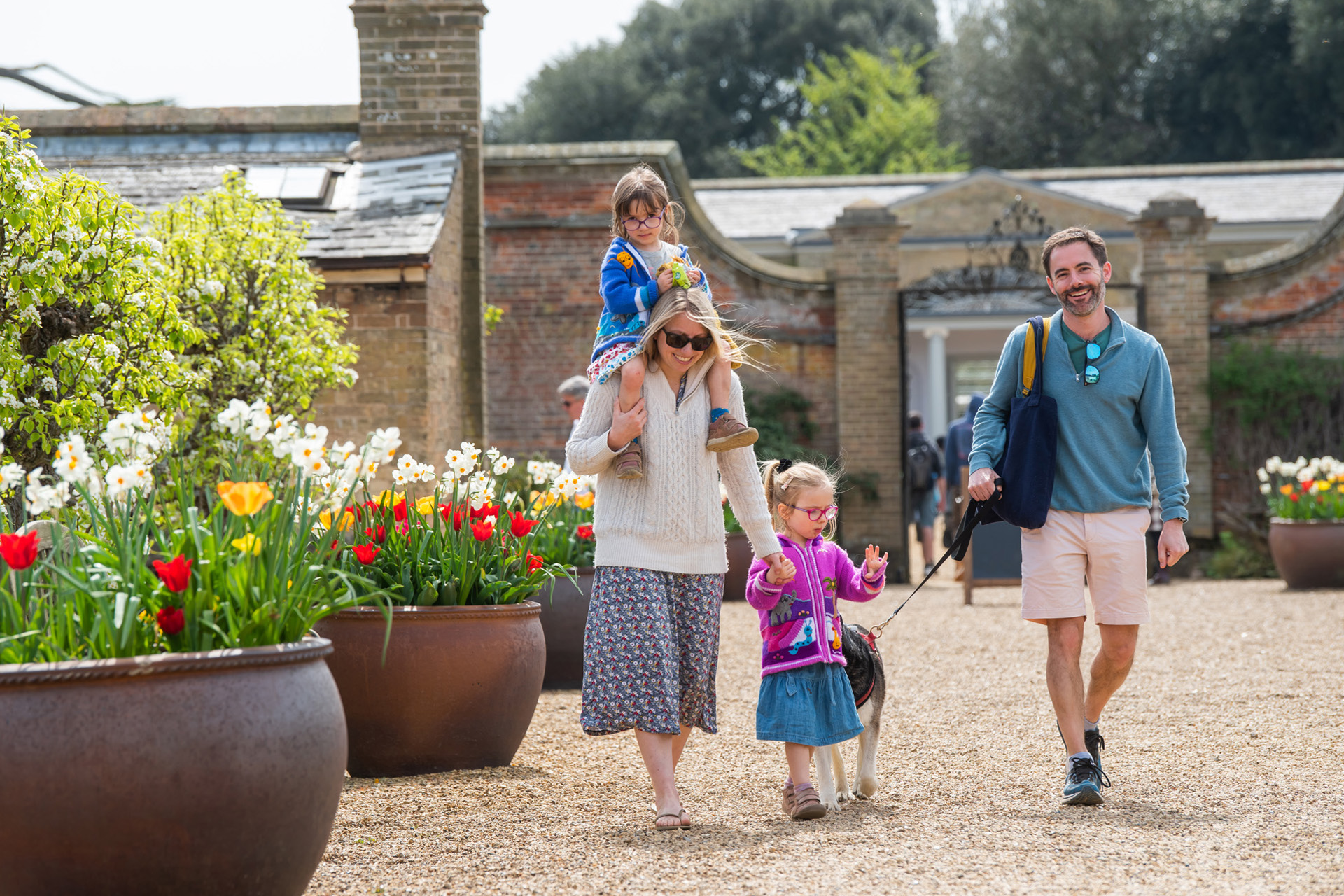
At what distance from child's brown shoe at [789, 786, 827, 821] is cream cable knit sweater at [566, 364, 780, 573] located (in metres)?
0.74

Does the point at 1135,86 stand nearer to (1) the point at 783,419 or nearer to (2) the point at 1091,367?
(1) the point at 783,419

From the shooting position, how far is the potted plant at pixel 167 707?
278cm

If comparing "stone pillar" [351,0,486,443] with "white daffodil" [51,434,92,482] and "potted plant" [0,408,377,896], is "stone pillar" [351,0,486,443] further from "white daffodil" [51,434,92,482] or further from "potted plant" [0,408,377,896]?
"potted plant" [0,408,377,896]

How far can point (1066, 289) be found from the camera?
4.46 metres

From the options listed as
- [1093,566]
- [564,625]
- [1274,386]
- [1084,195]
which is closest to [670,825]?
[1093,566]

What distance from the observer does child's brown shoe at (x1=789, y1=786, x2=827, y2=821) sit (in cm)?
416

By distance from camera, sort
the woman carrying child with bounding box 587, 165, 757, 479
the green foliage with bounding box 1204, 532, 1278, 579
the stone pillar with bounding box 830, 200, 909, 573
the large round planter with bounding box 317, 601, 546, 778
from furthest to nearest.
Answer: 1. the stone pillar with bounding box 830, 200, 909, 573
2. the green foliage with bounding box 1204, 532, 1278, 579
3. the large round planter with bounding box 317, 601, 546, 778
4. the woman carrying child with bounding box 587, 165, 757, 479

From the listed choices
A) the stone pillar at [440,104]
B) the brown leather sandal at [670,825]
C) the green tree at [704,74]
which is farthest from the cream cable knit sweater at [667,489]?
the green tree at [704,74]

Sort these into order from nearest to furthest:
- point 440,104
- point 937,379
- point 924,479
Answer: point 440,104
point 924,479
point 937,379

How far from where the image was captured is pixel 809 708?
421cm

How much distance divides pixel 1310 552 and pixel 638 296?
9460 millimetres

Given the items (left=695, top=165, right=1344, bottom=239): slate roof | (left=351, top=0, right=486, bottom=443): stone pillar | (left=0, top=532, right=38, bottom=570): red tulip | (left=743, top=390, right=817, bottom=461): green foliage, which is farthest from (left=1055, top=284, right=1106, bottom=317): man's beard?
(left=695, top=165, right=1344, bottom=239): slate roof

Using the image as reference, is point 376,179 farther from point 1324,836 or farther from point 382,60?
point 1324,836

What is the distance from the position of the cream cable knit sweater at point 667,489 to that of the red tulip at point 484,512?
1015 mm
